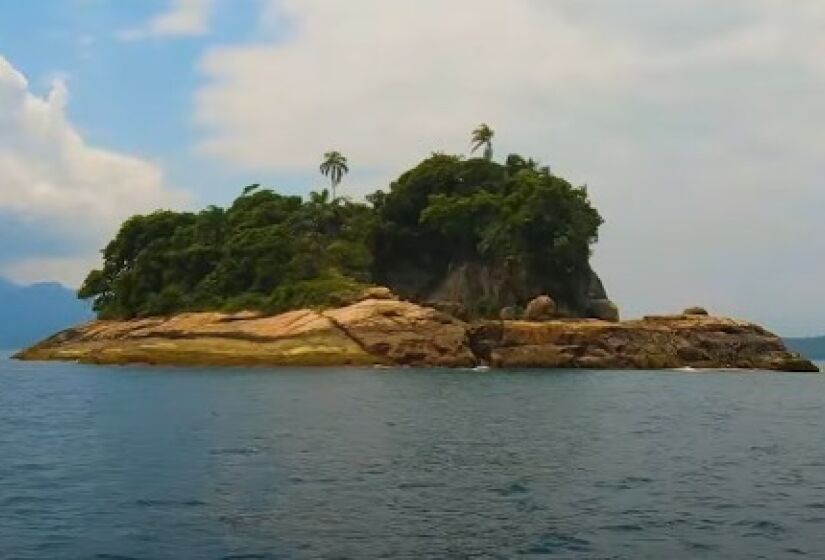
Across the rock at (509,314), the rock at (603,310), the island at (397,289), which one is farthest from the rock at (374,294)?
the rock at (603,310)

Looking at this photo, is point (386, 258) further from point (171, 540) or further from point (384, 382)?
point (171, 540)

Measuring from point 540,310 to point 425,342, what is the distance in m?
16.5

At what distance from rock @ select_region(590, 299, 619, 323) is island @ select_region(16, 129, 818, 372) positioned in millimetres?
524

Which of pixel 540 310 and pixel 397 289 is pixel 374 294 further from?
pixel 397 289

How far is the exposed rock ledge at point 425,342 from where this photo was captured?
10588 centimetres

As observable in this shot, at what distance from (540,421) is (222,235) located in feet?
306

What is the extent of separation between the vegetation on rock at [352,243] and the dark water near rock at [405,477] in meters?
57.6

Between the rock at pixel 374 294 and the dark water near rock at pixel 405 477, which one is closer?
the dark water near rock at pixel 405 477

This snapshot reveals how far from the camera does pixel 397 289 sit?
148 metres

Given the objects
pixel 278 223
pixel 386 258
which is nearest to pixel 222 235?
pixel 278 223

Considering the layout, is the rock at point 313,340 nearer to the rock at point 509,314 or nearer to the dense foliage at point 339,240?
the dense foliage at point 339,240

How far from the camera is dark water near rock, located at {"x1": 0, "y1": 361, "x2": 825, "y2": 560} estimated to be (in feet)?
78.0

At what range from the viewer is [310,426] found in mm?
49562

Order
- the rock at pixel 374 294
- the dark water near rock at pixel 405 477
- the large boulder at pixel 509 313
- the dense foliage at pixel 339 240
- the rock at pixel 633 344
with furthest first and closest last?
the dense foliage at pixel 339 240 < the large boulder at pixel 509 313 < the rock at pixel 374 294 < the rock at pixel 633 344 < the dark water near rock at pixel 405 477
